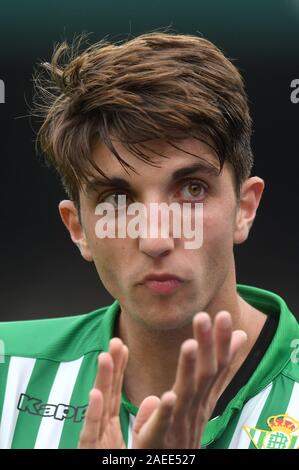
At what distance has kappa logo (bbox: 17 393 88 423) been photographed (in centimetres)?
228

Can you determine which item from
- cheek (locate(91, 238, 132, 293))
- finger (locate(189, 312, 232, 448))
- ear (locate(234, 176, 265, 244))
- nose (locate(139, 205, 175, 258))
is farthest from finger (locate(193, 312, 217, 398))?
ear (locate(234, 176, 265, 244))

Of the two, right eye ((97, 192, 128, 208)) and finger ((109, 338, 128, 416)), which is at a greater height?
right eye ((97, 192, 128, 208))

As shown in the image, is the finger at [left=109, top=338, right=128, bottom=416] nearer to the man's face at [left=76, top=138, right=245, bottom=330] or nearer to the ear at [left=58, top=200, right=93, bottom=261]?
the man's face at [left=76, top=138, right=245, bottom=330]

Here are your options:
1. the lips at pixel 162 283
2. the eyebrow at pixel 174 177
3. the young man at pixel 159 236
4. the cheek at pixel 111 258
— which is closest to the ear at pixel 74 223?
the young man at pixel 159 236

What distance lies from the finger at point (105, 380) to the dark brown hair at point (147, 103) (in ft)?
2.23

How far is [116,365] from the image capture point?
1556mm

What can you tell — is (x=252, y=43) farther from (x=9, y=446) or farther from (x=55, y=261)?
(x=9, y=446)

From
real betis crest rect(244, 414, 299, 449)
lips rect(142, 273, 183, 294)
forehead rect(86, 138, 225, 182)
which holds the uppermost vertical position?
forehead rect(86, 138, 225, 182)

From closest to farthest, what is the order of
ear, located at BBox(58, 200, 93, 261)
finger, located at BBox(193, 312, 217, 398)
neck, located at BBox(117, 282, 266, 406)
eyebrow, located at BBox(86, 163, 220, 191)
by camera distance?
finger, located at BBox(193, 312, 217, 398), eyebrow, located at BBox(86, 163, 220, 191), neck, located at BBox(117, 282, 266, 406), ear, located at BBox(58, 200, 93, 261)

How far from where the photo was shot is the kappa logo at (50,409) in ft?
7.49

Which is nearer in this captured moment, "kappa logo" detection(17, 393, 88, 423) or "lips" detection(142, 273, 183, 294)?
"lips" detection(142, 273, 183, 294)

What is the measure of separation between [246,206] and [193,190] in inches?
11.6

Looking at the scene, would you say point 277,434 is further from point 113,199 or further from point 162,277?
point 113,199

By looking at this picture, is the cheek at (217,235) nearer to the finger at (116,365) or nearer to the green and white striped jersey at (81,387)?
the green and white striped jersey at (81,387)
